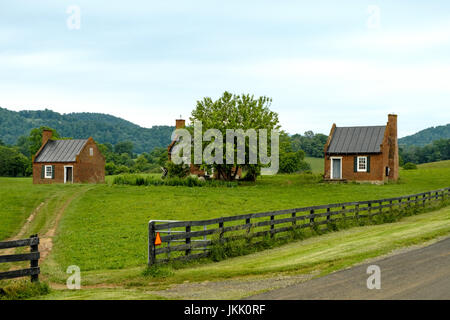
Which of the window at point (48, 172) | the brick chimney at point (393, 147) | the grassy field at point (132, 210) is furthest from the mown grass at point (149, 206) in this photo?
the window at point (48, 172)

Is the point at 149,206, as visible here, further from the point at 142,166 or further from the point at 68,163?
the point at 142,166

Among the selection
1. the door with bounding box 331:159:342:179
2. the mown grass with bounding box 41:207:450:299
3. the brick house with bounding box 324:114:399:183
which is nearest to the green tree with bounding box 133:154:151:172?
the brick house with bounding box 324:114:399:183

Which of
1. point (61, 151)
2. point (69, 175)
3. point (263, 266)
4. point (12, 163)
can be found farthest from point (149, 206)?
point (12, 163)

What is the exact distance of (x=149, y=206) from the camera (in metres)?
35.2

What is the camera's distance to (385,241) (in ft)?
55.8

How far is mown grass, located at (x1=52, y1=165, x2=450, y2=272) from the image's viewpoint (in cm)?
1995

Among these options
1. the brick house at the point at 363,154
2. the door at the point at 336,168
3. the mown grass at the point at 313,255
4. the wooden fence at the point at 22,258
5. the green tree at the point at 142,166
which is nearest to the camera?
the wooden fence at the point at 22,258

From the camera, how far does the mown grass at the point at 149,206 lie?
1995 cm

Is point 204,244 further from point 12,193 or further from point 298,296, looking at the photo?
point 12,193

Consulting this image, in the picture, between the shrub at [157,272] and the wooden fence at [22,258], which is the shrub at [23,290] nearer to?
the wooden fence at [22,258]

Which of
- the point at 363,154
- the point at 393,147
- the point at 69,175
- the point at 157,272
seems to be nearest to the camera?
the point at 157,272

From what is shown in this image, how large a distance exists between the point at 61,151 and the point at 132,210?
96.1 feet

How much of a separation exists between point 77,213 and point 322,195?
826 inches
